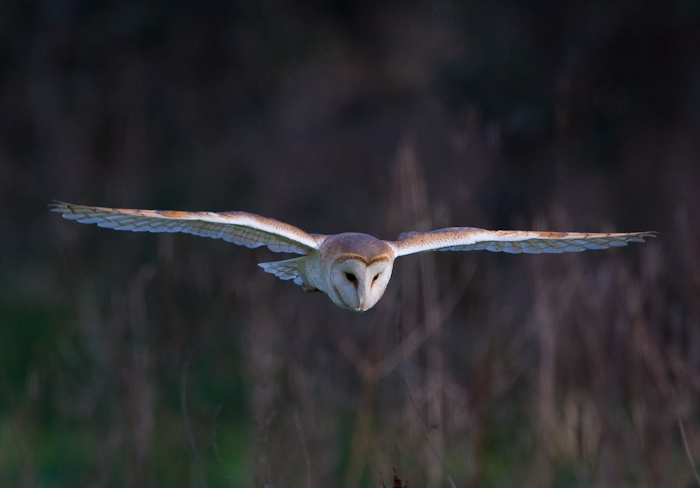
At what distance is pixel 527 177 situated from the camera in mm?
9031

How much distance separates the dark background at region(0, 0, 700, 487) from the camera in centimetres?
383

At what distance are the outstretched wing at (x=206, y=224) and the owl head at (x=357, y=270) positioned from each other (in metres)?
0.19

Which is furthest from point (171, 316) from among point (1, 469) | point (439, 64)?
point (439, 64)

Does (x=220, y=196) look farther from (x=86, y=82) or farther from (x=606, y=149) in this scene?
(x=606, y=149)

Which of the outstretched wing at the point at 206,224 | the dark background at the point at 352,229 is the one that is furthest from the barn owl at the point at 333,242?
the dark background at the point at 352,229

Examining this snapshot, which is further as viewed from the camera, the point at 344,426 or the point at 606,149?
the point at 606,149

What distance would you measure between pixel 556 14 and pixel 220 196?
4463mm

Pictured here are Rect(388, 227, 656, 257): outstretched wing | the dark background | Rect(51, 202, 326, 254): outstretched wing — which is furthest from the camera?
the dark background

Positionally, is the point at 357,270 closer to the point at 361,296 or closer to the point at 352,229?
the point at 361,296

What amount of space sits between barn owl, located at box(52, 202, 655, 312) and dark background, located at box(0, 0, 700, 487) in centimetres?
18

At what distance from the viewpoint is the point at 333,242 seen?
2.92 metres

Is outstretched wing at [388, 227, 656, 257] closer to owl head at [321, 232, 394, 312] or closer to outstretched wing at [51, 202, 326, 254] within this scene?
owl head at [321, 232, 394, 312]

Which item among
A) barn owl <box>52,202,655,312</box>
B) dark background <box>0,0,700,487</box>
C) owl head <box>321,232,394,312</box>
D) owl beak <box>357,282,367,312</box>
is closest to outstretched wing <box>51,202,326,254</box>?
barn owl <box>52,202,655,312</box>

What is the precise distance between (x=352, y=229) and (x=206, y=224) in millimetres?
6159
